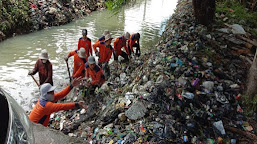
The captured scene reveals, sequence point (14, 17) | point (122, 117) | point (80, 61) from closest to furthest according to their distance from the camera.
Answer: point (122, 117) → point (80, 61) → point (14, 17)

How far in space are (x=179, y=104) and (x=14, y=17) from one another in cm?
1057

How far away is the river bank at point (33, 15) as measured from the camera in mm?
9445

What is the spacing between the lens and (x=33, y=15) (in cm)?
Result: 1128

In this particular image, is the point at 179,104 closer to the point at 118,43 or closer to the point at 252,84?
the point at 252,84

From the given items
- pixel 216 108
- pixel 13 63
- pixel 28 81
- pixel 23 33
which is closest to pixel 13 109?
pixel 216 108

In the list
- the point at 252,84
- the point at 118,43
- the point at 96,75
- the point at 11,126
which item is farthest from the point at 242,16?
the point at 11,126

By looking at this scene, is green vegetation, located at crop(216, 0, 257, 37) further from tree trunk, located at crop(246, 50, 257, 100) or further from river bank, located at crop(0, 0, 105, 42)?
river bank, located at crop(0, 0, 105, 42)

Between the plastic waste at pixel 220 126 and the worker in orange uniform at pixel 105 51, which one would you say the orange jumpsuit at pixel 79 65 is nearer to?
the worker in orange uniform at pixel 105 51

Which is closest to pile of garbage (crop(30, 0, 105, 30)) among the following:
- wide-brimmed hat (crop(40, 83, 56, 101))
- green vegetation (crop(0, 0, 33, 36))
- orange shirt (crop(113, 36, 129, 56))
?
green vegetation (crop(0, 0, 33, 36))

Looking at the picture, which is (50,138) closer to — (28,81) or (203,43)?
(203,43)

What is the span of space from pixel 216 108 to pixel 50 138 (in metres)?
2.66

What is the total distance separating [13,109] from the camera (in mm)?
1171

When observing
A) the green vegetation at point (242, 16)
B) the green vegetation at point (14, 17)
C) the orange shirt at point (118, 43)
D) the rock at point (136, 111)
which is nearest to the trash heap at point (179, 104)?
the rock at point (136, 111)

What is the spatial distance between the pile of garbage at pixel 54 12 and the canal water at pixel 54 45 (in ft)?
1.83
